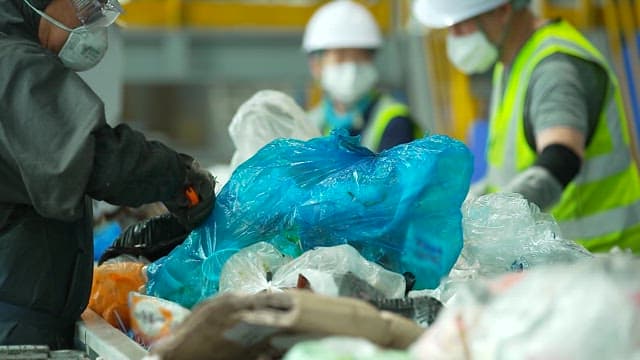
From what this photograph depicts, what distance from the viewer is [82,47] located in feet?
9.07

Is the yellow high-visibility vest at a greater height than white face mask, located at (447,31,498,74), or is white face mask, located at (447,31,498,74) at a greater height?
white face mask, located at (447,31,498,74)

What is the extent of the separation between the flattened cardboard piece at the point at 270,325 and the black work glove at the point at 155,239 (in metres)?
1.18

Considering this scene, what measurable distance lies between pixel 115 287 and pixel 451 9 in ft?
5.92

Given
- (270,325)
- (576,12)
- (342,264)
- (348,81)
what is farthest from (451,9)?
(576,12)

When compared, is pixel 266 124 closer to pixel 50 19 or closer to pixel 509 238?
pixel 50 19

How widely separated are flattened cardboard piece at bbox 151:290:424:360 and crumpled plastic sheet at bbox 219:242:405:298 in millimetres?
395

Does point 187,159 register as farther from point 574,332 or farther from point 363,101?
point 363,101

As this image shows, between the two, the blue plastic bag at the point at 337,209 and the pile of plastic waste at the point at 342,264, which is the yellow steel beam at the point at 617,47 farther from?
the blue plastic bag at the point at 337,209

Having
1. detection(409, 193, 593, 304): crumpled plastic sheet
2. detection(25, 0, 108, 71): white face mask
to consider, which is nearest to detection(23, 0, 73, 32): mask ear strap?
detection(25, 0, 108, 71): white face mask

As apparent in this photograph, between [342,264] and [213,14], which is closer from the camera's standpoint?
[342,264]

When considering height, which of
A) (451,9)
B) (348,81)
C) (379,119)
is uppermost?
(451,9)

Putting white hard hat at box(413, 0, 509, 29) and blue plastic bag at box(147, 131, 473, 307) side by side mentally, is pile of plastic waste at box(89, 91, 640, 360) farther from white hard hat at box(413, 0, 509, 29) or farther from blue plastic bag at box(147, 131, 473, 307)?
white hard hat at box(413, 0, 509, 29)

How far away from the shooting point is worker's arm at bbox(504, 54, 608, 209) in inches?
137

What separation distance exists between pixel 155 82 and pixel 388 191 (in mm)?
5099
